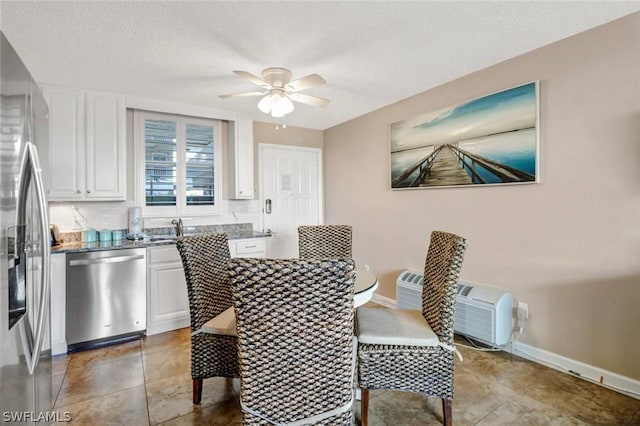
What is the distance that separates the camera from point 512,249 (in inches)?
104

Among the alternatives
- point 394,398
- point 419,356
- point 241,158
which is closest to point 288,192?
point 241,158

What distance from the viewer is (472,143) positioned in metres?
2.87

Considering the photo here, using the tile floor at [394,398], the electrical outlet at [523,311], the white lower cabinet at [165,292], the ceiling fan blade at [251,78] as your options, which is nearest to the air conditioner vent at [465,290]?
the electrical outlet at [523,311]

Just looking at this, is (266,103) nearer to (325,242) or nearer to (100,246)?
(325,242)

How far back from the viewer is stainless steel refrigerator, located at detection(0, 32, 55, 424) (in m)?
1.08

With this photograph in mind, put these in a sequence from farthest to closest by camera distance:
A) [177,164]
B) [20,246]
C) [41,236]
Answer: [177,164] → [41,236] → [20,246]

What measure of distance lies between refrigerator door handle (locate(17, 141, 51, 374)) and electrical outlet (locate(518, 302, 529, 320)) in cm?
313

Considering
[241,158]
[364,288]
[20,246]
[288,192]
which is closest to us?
[20,246]

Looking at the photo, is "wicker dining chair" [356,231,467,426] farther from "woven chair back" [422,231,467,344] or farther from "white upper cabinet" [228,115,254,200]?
"white upper cabinet" [228,115,254,200]

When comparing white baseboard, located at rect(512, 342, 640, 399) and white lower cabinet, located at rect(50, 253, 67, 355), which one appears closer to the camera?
white baseboard, located at rect(512, 342, 640, 399)

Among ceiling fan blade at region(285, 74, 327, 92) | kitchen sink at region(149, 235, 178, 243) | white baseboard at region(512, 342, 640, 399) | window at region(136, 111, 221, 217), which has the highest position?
ceiling fan blade at region(285, 74, 327, 92)

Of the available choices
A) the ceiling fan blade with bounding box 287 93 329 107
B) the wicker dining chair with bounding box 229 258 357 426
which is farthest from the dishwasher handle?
the wicker dining chair with bounding box 229 258 357 426

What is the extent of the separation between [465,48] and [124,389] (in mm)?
3557

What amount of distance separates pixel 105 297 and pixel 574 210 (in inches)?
155
